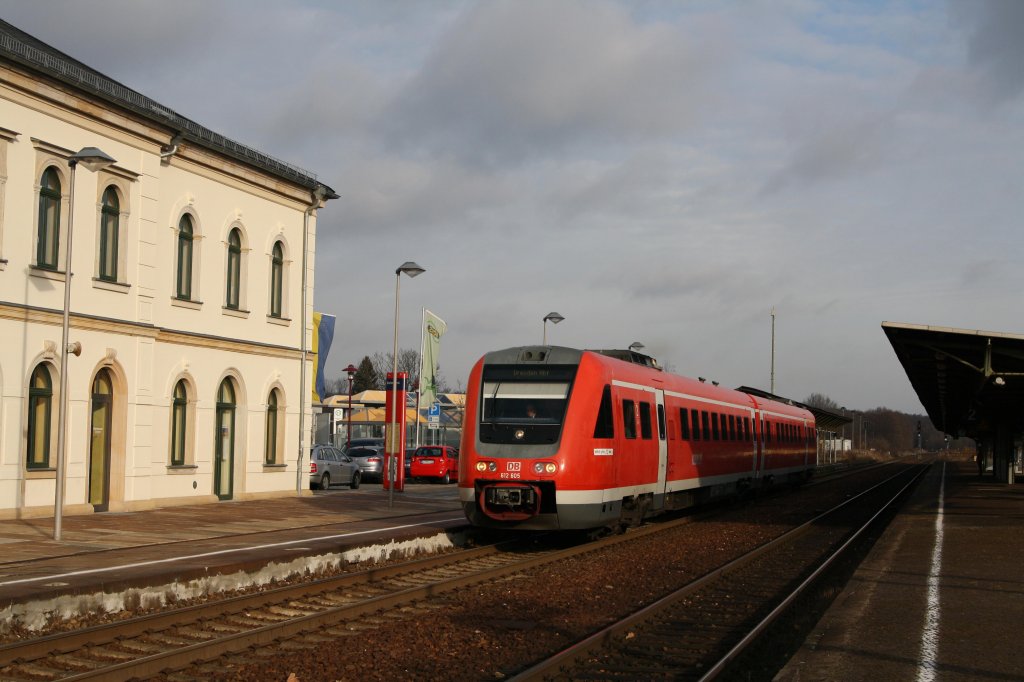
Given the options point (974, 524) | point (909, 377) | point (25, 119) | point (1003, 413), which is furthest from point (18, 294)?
point (1003, 413)

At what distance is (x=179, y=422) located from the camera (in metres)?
24.2

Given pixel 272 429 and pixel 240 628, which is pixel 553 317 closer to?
pixel 272 429

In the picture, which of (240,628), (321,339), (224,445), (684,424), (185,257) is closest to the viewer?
(240,628)

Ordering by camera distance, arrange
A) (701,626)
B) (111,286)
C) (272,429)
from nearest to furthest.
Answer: (701,626) → (111,286) → (272,429)

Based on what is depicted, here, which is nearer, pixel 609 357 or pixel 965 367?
pixel 609 357

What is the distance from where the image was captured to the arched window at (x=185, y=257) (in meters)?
24.3

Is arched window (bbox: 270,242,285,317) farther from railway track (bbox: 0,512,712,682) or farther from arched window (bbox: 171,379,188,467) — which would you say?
railway track (bbox: 0,512,712,682)

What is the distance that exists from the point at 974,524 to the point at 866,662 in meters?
15.9

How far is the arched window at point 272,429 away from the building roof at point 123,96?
565cm

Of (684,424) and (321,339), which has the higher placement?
(321,339)

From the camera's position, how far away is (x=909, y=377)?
3353 cm

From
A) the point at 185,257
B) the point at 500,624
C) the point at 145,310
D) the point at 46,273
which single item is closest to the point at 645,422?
the point at 500,624

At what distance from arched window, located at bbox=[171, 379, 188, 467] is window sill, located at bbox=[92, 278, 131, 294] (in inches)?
113

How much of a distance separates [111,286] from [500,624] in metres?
13.7
